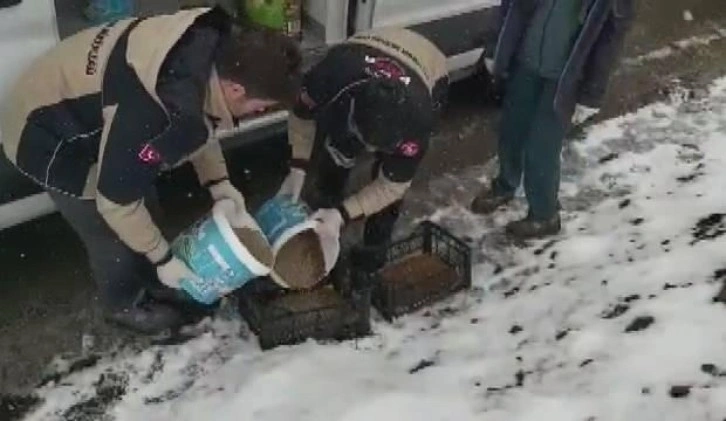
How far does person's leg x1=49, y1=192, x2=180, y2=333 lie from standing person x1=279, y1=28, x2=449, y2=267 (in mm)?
634

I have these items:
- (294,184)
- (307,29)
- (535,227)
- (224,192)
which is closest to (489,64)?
(535,227)

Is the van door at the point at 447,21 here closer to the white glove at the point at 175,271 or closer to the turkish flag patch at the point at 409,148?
the turkish flag patch at the point at 409,148

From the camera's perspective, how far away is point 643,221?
4.57 m

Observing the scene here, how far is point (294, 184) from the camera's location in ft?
13.2

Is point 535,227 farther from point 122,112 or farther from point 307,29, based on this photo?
point 122,112

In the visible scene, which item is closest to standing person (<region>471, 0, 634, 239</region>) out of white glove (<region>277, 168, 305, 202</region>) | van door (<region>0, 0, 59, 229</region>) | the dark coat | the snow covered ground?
the dark coat

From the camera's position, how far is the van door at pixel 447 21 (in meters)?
4.68

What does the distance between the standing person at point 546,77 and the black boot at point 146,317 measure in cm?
152

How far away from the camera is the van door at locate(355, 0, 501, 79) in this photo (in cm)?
468

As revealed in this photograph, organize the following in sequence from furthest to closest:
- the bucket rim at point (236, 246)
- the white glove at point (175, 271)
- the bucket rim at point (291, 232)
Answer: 1. the bucket rim at point (291, 232)
2. the white glove at point (175, 271)
3. the bucket rim at point (236, 246)

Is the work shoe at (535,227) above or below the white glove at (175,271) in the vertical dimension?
below

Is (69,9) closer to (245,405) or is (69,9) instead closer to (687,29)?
(245,405)

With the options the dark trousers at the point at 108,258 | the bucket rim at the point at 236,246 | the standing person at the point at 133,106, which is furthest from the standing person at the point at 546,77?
the dark trousers at the point at 108,258

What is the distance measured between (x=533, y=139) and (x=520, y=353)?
3.35 ft
